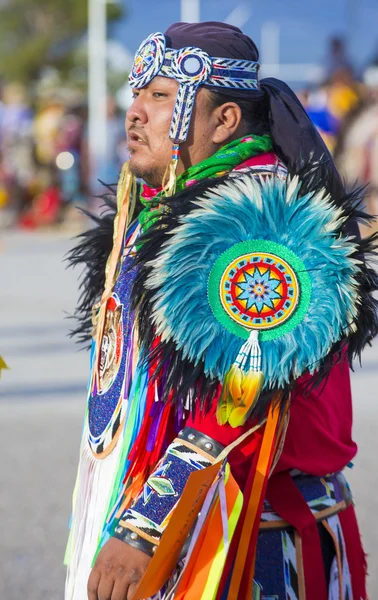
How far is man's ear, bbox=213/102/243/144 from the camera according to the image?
2.18 m

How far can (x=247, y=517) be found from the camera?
1974mm

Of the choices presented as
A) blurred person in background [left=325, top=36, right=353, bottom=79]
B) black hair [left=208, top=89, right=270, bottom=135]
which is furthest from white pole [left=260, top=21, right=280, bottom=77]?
black hair [left=208, top=89, right=270, bottom=135]

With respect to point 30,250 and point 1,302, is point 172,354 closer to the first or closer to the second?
point 1,302

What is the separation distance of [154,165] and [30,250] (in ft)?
37.5

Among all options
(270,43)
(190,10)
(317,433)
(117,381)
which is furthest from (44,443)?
(270,43)

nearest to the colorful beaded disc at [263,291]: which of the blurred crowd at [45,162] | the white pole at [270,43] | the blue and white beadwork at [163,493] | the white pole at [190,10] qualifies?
the blue and white beadwork at [163,493]

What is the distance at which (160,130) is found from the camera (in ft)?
7.17

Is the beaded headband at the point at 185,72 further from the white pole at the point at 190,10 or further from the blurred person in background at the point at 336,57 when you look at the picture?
the white pole at the point at 190,10

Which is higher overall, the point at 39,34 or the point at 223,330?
the point at 39,34

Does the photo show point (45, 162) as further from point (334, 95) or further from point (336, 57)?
point (336, 57)

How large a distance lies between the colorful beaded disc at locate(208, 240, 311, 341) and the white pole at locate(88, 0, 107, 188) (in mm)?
15008

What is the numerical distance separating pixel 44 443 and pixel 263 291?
358 centimetres

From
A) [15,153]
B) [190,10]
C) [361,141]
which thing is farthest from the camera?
[190,10]

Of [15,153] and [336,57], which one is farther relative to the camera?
[336,57]
